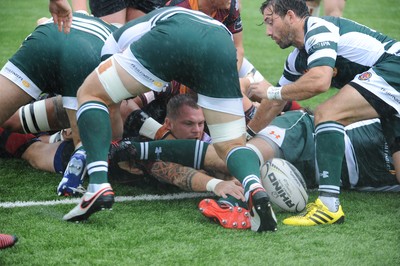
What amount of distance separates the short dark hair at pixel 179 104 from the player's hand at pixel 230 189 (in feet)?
2.61

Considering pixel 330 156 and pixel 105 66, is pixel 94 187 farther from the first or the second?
pixel 330 156

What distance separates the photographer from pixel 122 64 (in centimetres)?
463

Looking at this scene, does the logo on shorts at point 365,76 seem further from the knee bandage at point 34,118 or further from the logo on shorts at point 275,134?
the knee bandage at point 34,118

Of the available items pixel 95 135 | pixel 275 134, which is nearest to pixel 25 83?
pixel 95 135

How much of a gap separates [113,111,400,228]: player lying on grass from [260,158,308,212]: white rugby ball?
1.38 feet

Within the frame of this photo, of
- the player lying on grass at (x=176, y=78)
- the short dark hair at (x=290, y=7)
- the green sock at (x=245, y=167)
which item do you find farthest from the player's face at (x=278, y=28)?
the green sock at (x=245, y=167)

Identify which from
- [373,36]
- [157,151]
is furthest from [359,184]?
[157,151]

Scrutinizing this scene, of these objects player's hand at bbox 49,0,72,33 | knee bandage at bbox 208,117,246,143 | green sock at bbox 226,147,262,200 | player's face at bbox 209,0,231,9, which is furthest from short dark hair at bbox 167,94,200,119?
player's hand at bbox 49,0,72,33

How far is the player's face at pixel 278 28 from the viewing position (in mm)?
5312

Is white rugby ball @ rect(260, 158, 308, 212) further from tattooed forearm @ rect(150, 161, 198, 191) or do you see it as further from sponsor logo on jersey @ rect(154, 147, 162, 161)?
sponsor logo on jersey @ rect(154, 147, 162, 161)

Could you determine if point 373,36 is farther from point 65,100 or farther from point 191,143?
point 65,100

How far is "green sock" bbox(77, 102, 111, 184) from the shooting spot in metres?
4.54

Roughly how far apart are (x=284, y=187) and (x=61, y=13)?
1.78 meters

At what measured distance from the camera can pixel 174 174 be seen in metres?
5.18
